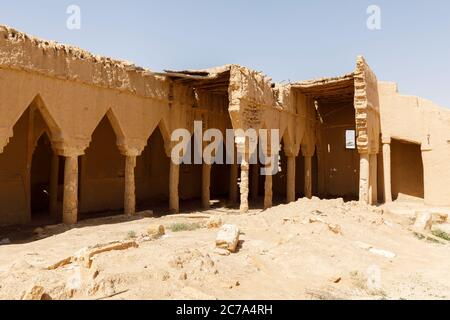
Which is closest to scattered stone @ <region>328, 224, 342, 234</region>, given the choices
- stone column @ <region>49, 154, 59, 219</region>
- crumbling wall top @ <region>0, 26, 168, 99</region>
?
crumbling wall top @ <region>0, 26, 168, 99</region>

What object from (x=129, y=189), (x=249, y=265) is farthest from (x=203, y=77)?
(x=249, y=265)

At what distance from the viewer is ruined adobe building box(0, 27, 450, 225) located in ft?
38.5

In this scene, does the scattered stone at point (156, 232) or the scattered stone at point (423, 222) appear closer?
the scattered stone at point (156, 232)

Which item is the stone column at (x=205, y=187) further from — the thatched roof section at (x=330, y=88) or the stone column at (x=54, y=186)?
the stone column at (x=54, y=186)

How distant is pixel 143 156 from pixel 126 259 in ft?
39.6

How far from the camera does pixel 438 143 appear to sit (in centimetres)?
1864

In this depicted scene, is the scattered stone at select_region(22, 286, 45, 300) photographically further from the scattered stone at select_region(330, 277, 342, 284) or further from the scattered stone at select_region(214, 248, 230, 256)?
the scattered stone at select_region(330, 277, 342, 284)

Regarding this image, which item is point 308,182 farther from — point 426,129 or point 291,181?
point 426,129

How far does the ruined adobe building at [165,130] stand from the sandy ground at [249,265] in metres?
3.40

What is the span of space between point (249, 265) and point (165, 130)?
933 cm

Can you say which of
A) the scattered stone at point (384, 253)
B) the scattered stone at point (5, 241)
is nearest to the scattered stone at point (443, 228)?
the scattered stone at point (384, 253)

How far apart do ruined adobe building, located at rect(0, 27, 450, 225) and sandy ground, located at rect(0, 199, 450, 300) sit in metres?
3.40

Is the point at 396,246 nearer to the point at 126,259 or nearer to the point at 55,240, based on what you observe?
the point at 126,259

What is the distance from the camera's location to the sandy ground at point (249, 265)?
242 inches
